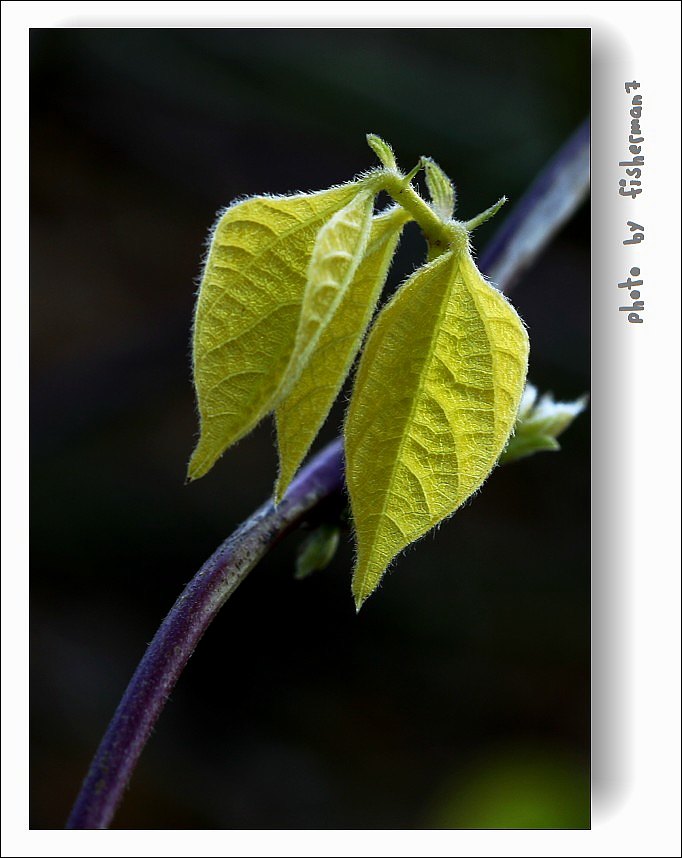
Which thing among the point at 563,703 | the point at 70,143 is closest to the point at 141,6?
the point at 70,143

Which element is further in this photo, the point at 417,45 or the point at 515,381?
the point at 417,45

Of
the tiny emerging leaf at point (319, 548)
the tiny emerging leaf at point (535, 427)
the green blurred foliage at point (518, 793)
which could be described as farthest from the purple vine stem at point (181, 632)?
the green blurred foliage at point (518, 793)

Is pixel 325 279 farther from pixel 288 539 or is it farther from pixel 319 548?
pixel 288 539

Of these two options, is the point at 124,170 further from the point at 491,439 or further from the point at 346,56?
the point at 491,439

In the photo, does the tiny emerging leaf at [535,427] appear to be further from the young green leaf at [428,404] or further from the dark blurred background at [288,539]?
the dark blurred background at [288,539]

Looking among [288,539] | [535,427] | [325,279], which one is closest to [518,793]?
[288,539]

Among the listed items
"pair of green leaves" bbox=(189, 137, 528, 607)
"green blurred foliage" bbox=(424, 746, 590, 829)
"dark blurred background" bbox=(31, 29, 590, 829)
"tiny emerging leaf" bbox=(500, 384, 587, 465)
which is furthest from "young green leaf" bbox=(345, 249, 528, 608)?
"dark blurred background" bbox=(31, 29, 590, 829)
